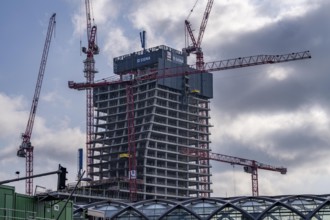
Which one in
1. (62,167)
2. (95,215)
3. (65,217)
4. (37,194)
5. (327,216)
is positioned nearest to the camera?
(62,167)

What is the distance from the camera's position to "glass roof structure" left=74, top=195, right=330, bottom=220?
13800 centimetres

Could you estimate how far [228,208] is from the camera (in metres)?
141

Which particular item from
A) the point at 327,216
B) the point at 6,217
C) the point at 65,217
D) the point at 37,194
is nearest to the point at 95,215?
the point at 65,217

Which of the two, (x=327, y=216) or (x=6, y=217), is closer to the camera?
(x=6, y=217)

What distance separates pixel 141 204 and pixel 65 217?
54.0 metres

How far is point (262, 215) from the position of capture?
452ft

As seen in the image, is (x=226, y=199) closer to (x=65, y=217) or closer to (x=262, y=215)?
(x=262, y=215)

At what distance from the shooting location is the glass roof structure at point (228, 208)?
5433 inches

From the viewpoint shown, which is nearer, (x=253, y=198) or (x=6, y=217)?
(x=6, y=217)

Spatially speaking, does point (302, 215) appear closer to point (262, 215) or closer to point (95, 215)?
point (262, 215)

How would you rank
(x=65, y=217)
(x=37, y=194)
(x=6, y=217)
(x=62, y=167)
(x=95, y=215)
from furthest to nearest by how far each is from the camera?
1. (x=95, y=215)
2. (x=65, y=217)
3. (x=37, y=194)
4. (x=6, y=217)
5. (x=62, y=167)

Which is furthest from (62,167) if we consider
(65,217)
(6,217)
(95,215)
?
(95,215)

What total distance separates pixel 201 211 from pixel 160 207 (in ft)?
27.7

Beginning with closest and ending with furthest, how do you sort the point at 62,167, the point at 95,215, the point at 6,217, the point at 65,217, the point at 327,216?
the point at 62,167 < the point at 6,217 < the point at 65,217 < the point at 95,215 < the point at 327,216
